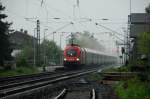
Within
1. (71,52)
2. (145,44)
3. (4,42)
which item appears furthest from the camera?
(71,52)

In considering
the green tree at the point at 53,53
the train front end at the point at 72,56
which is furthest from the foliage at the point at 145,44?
the green tree at the point at 53,53

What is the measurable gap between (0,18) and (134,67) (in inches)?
935

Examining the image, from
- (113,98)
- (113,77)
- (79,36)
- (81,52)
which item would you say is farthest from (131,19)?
(79,36)

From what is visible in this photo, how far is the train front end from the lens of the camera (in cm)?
4809

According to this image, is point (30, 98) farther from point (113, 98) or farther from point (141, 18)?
point (141, 18)

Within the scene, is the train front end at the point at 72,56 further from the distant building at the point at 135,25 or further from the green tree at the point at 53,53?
the green tree at the point at 53,53

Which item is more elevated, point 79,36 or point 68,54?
point 79,36

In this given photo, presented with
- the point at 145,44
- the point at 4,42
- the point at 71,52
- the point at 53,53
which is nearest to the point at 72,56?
the point at 71,52

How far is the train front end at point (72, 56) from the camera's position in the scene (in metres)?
48.1

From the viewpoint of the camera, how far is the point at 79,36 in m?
132

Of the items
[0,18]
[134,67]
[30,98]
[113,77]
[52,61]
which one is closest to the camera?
[30,98]

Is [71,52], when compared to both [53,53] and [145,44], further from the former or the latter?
[53,53]

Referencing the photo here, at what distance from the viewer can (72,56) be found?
48.6m

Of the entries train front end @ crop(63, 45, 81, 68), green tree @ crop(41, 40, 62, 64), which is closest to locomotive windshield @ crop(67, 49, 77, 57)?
train front end @ crop(63, 45, 81, 68)
